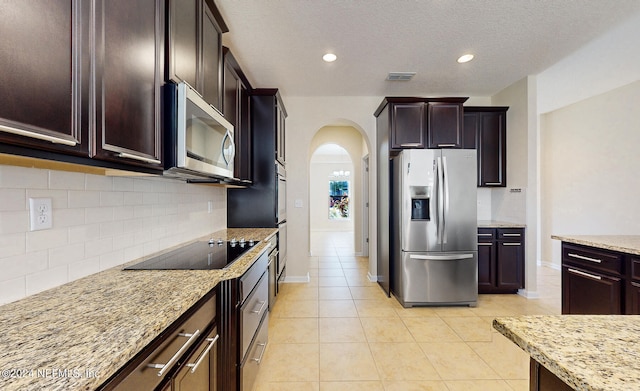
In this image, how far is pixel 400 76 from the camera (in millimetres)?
3354

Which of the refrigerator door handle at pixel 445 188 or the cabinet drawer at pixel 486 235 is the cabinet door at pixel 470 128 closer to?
the refrigerator door handle at pixel 445 188

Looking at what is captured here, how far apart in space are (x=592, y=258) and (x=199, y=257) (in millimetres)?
2872

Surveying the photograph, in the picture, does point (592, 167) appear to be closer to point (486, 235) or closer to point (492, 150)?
point (492, 150)

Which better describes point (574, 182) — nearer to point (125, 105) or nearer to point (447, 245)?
point (447, 245)

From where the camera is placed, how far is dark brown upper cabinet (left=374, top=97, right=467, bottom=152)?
3357 millimetres

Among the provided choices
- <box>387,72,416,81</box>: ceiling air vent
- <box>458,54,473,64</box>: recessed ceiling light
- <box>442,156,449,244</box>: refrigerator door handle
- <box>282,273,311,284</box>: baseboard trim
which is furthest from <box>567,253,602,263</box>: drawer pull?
<box>282,273,311,284</box>: baseboard trim

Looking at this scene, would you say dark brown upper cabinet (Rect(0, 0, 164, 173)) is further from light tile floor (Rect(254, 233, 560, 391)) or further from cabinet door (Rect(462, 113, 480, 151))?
cabinet door (Rect(462, 113, 480, 151))

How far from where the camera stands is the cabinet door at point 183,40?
1.33 meters

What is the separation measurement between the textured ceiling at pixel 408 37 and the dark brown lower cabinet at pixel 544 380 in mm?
2349

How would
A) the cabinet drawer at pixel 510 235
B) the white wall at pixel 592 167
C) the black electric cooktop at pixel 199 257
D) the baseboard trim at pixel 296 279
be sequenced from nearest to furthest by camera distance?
the black electric cooktop at pixel 199 257, the cabinet drawer at pixel 510 235, the white wall at pixel 592 167, the baseboard trim at pixel 296 279

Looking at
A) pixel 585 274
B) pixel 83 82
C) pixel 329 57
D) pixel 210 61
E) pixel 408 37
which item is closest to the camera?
pixel 83 82

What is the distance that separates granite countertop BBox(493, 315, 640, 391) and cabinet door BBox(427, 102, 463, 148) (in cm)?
278

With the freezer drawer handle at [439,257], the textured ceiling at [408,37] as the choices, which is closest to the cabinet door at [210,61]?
the textured ceiling at [408,37]

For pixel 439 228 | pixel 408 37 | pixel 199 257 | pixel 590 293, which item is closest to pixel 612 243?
pixel 590 293
